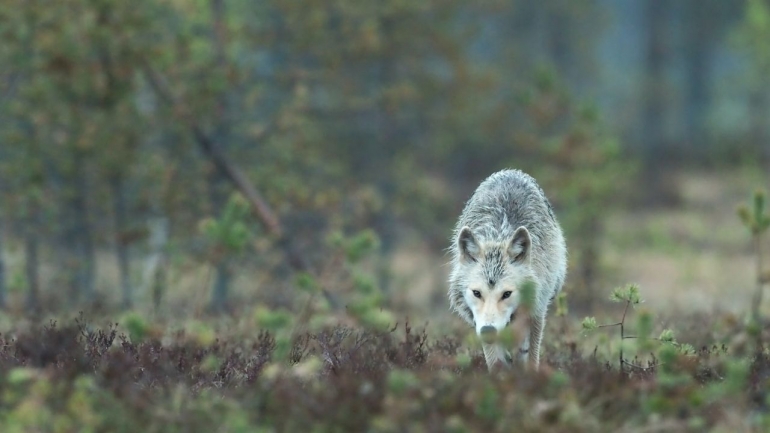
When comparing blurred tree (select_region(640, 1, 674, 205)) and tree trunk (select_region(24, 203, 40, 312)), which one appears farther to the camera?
blurred tree (select_region(640, 1, 674, 205))

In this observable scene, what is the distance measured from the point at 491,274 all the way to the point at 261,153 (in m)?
10.4

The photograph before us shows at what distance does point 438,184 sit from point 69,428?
3001cm

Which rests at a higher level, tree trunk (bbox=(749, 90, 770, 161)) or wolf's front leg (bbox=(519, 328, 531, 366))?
tree trunk (bbox=(749, 90, 770, 161))

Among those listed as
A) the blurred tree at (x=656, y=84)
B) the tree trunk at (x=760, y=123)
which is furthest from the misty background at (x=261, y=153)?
the blurred tree at (x=656, y=84)

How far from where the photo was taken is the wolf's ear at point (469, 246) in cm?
880

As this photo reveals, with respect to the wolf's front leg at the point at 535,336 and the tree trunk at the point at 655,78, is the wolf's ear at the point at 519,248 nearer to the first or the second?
the wolf's front leg at the point at 535,336

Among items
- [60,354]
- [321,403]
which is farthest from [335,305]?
[321,403]

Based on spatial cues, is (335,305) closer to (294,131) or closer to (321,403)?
(294,131)

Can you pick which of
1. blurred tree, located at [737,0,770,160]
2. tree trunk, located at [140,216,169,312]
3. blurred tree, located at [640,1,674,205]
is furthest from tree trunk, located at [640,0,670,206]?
tree trunk, located at [140,216,169,312]

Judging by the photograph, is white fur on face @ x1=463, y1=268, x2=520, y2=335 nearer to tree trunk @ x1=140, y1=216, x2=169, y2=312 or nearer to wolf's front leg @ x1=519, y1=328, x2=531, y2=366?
wolf's front leg @ x1=519, y1=328, x2=531, y2=366

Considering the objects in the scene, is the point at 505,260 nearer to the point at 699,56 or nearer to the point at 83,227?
the point at 83,227

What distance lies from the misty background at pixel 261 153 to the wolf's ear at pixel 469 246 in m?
1.01

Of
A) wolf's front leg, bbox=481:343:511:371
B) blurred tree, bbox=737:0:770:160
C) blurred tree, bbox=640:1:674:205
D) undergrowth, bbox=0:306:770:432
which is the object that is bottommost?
undergrowth, bbox=0:306:770:432

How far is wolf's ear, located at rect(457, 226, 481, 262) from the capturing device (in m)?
8.80
